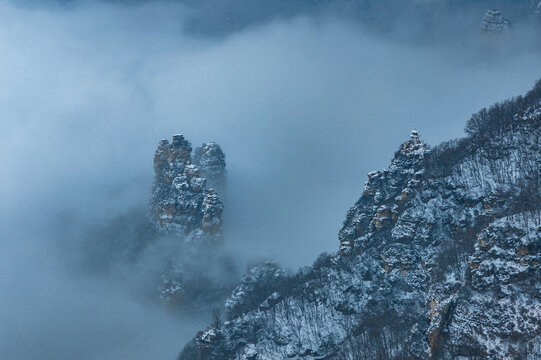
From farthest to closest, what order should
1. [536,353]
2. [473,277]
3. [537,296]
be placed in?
[473,277] < [537,296] < [536,353]

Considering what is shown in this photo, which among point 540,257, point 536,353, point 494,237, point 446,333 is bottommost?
point 536,353

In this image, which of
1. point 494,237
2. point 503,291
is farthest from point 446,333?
point 494,237

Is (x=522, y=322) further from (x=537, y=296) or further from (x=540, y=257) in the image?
(x=540, y=257)

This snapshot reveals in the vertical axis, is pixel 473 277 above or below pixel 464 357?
above

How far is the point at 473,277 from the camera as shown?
19462 cm

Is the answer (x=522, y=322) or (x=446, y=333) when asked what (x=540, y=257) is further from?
(x=446, y=333)

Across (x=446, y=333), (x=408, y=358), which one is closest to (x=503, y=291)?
(x=446, y=333)

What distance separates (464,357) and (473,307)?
57.4 feet

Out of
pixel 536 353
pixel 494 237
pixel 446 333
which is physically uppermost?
pixel 494 237

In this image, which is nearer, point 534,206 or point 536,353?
point 536,353

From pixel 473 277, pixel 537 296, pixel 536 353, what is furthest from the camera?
pixel 473 277

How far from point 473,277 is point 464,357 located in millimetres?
28217

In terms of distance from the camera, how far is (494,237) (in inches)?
7697

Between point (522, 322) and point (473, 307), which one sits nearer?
point (522, 322)
